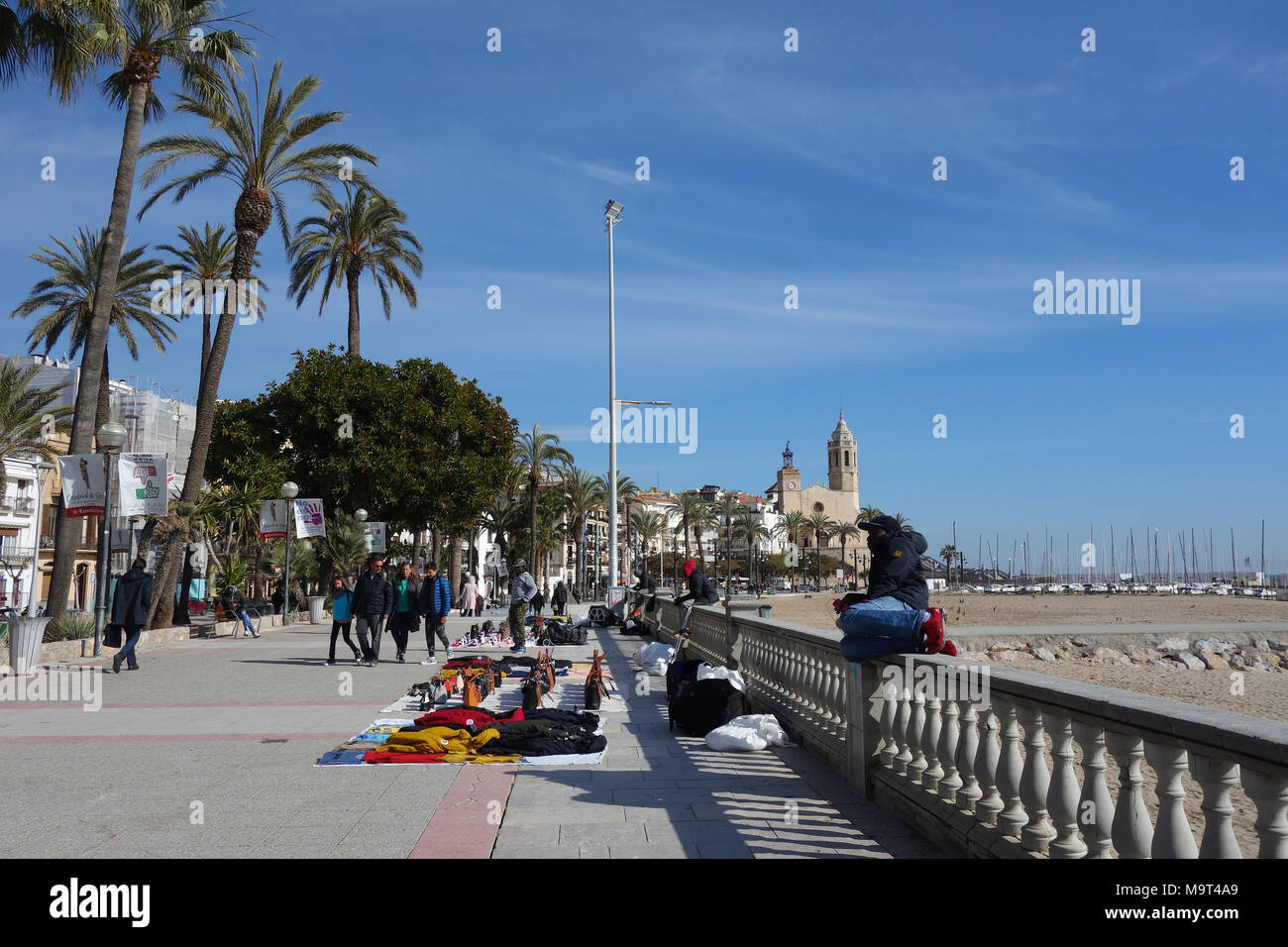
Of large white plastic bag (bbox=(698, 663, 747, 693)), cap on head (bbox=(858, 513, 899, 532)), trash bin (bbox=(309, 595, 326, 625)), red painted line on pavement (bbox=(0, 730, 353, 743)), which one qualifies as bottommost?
trash bin (bbox=(309, 595, 326, 625))

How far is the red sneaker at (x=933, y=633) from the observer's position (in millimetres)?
5699

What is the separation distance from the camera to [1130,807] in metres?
3.45

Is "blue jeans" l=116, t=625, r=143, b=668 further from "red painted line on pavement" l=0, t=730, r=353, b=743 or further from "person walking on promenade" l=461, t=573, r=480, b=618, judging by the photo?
"person walking on promenade" l=461, t=573, r=480, b=618

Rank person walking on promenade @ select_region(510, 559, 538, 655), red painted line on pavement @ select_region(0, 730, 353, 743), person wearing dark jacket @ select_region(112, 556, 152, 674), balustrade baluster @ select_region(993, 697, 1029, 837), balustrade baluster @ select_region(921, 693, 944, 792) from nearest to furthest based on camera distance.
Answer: balustrade baluster @ select_region(993, 697, 1029, 837) → balustrade baluster @ select_region(921, 693, 944, 792) → red painted line on pavement @ select_region(0, 730, 353, 743) → person wearing dark jacket @ select_region(112, 556, 152, 674) → person walking on promenade @ select_region(510, 559, 538, 655)

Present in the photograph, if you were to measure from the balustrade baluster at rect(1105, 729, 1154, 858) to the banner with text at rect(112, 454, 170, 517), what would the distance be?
16.9 meters

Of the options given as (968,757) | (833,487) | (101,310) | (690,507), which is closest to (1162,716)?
(968,757)

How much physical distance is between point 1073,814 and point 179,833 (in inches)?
184

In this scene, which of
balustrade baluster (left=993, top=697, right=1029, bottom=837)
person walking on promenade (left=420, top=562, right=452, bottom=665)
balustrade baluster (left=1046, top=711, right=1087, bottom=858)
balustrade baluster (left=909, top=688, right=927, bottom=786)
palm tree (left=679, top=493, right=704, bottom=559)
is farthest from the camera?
palm tree (left=679, top=493, right=704, bottom=559)

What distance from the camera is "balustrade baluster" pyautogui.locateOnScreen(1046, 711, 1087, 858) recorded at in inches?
152

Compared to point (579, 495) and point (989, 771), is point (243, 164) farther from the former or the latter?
point (579, 495)

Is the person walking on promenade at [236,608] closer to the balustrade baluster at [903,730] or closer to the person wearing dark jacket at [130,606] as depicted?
the person wearing dark jacket at [130,606]

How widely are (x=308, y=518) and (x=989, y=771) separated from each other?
82.3ft

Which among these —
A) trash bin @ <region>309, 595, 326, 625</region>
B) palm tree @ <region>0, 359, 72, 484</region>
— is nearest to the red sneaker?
trash bin @ <region>309, 595, 326, 625</region>
